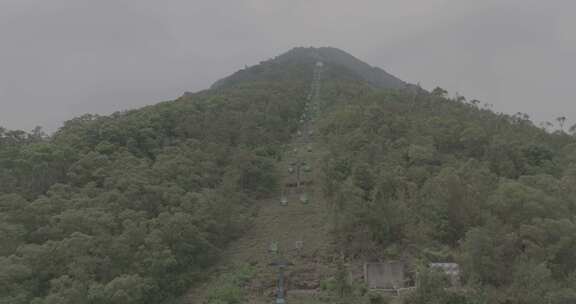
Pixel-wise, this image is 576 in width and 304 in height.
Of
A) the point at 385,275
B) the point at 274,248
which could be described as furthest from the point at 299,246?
the point at 385,275

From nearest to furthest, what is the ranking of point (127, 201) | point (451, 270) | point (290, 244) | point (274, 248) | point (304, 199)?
point (451, 270), point (127, 201), point (274, 248), point (290, 244), point (304, 199)

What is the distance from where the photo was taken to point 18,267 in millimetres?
15734

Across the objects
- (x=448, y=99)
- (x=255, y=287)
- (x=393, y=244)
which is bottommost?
(x=255, y=287)

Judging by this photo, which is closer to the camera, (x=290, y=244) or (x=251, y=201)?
(x=290, y=244)

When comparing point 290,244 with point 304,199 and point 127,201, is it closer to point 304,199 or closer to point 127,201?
point 304,199

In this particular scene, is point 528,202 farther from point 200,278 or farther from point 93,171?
point 93,171

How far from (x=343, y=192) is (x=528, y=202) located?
22.2 ft

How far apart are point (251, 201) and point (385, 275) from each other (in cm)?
1040

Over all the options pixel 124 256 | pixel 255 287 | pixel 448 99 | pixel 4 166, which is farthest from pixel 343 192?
pixel 448 99

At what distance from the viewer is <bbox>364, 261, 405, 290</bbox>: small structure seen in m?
17.3

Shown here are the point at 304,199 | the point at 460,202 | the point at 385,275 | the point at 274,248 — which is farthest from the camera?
the point at 304,199

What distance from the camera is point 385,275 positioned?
17734 millimetres

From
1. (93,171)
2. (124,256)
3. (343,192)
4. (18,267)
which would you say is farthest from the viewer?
(93,171)

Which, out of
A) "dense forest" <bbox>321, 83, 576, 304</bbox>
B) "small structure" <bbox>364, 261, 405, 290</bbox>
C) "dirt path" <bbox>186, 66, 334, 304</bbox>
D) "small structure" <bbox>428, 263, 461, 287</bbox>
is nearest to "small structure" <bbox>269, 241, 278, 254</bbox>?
"dirt path" <bbox>186, 66, 334, 304</bbox>
